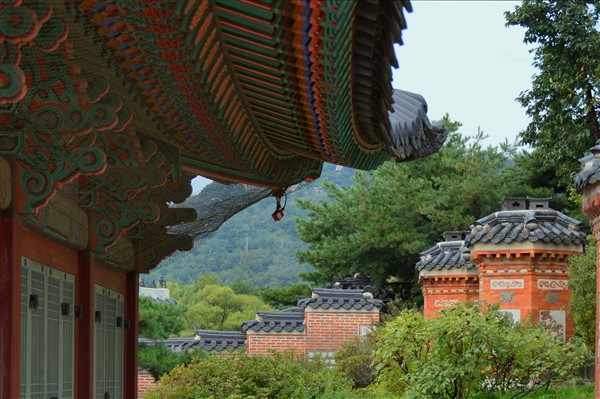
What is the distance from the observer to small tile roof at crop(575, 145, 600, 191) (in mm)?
12883

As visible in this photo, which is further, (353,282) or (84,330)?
(353,282)

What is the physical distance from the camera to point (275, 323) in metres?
35.2

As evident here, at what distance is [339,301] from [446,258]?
491cm

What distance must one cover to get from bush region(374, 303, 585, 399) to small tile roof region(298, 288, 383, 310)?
14.5m

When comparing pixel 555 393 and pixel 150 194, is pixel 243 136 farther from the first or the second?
pixel 555 393

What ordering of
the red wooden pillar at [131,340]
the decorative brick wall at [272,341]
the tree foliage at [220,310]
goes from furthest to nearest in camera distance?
the tree foliage at [220,310] → the decorative brick wall at [272,341] → the red wooden pillar at [131,340]

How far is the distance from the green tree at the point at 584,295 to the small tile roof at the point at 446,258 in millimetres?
6551

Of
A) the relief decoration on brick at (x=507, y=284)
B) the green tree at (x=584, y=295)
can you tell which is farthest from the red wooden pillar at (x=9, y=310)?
the relief decoration on brick at (x=507, y=284)

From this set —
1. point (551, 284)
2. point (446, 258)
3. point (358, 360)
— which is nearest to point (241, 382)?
point (551, 284)

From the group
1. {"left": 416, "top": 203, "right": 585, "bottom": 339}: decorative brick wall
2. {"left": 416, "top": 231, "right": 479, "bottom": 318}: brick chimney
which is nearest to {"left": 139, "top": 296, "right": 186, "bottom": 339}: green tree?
{"left": 416, "top": 203, "right": 585, "bottom": 339}: decorative brick wall

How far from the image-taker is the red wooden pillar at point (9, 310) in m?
6.25

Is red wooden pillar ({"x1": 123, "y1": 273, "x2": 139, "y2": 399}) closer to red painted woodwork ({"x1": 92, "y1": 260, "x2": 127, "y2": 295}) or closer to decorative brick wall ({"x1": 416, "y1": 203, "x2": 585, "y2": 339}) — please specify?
red painted woodwork ({"x1": 92, "y1": 260, "x2": 127, "y2": 295})

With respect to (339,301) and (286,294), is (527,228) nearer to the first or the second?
(339,301)

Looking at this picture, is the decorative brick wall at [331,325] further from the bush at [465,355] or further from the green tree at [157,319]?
the bush at [465,355]
